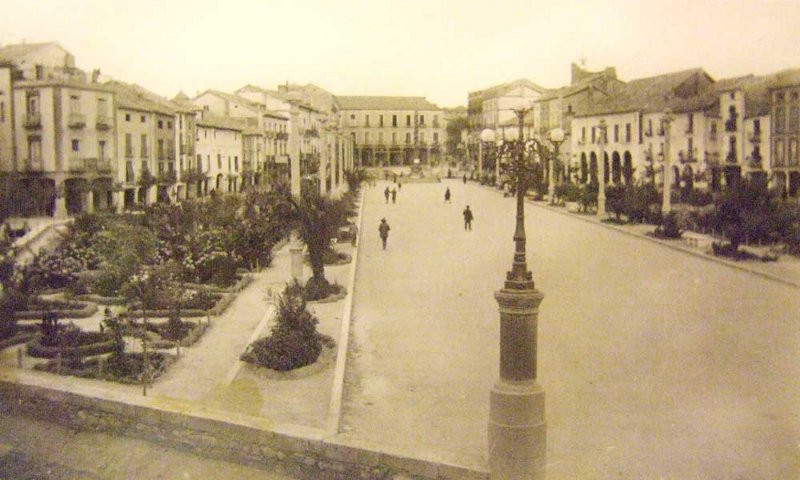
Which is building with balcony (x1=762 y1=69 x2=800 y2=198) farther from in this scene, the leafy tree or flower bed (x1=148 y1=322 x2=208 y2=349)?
flower bed (x1=148 y1=322 x2=208 y2=349)

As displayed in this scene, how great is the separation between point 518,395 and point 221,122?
1857 inches

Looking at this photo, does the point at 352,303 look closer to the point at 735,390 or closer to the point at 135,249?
the point at 135,249

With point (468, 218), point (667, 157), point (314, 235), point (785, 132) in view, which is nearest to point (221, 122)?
point (468, 218)

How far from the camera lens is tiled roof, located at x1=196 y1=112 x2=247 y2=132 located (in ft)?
163

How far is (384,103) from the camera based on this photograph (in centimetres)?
9806

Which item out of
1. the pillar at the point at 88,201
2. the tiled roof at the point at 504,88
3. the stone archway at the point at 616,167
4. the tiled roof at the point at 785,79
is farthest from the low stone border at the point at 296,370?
the stone archway at the point at 616,167

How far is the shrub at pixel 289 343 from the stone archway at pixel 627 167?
3689cm

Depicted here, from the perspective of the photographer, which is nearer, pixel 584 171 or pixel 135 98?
pixel 135 98

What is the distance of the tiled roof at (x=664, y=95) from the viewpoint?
44156 millimetres

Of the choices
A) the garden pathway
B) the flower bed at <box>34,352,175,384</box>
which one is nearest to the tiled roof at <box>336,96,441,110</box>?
the garden pathway

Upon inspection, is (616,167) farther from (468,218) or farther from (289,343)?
(289,343)

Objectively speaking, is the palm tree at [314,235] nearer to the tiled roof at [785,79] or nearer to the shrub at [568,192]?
the tiled roof at [785,79]

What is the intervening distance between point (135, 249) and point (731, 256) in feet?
47.5

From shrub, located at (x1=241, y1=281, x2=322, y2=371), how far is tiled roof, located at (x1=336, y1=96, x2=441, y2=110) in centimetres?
8648
